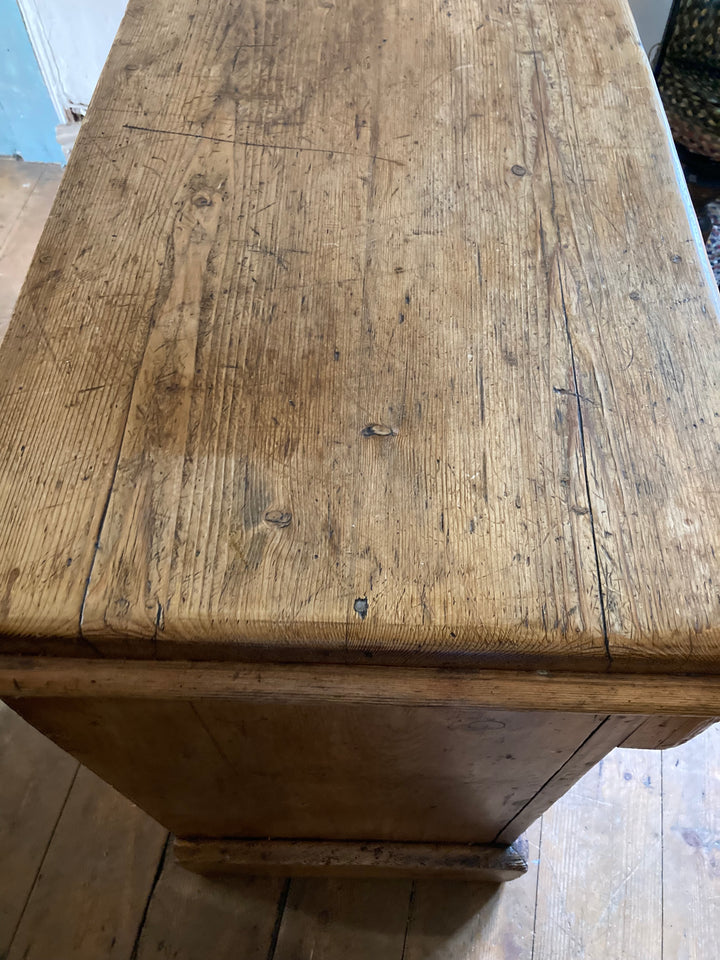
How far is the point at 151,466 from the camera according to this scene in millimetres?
536

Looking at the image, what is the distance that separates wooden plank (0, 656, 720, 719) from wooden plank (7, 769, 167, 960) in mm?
685

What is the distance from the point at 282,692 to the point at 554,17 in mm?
886

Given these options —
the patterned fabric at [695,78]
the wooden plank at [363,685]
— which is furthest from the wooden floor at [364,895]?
the patterned fabric at [695,78]

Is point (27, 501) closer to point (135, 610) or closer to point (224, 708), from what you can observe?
point (135, 610)

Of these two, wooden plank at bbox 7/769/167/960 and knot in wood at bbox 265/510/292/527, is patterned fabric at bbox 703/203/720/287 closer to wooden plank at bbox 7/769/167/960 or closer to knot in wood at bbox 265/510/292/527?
knot in wood at bbox 265/510/292/527

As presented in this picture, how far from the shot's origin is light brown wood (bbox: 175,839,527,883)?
0.98m

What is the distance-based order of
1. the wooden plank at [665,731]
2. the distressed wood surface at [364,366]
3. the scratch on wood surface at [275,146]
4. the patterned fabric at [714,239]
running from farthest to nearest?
1. the patterned fabric at [714,239]
2. the scratch on wood surface at [275,146]
3. the wooden plank at [665,731]
4. the distressed wood surface at [364,366]

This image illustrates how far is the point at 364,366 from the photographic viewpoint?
0.60m

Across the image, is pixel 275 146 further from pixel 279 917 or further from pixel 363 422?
pixel 279 917

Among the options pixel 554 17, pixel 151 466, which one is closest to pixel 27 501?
pixel 151 466

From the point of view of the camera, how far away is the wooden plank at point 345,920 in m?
1.00

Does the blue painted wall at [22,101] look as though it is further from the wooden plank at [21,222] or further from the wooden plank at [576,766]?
the wooden plank at [576,766]

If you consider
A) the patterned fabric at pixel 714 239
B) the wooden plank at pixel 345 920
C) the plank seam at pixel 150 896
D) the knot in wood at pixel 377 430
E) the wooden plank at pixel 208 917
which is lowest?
the wooden plank at pixel 345 920

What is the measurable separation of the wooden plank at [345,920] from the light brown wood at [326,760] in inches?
5.8
